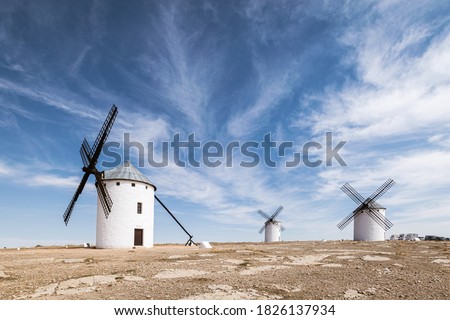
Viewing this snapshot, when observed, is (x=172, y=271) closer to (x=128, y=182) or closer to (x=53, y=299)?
(x=53, y=299)

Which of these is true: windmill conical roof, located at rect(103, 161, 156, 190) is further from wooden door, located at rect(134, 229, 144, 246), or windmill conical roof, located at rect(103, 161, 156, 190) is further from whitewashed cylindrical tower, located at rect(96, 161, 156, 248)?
wooden door, located at rect(134, 229, 144, 246)

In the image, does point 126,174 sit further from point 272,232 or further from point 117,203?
point 272,232

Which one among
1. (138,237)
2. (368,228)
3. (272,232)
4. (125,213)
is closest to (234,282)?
(125,213)

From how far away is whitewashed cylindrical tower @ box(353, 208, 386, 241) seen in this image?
3847cm

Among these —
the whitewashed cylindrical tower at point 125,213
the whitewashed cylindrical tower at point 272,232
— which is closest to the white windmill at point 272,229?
the whitewashed cylindrical tower at point 272,232

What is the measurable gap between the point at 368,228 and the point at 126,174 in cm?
2919

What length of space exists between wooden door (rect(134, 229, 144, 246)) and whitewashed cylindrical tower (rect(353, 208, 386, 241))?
87.6ft

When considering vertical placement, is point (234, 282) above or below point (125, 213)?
below

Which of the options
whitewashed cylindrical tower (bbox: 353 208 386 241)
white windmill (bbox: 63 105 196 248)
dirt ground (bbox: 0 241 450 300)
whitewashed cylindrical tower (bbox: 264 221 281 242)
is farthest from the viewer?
whitewashed cylindrical tower (bbox: 264 221 281 242)

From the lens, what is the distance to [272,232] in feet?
177

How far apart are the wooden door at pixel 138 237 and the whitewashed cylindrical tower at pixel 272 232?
30.9 metres

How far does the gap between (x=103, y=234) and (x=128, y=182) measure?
4.64m

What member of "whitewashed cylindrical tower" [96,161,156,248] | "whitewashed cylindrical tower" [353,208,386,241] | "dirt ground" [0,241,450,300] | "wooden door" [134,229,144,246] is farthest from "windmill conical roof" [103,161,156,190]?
"whitewashed cylindrical tower" [353,208,386,241]
